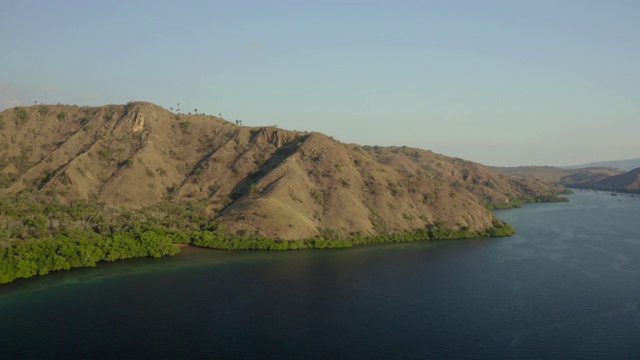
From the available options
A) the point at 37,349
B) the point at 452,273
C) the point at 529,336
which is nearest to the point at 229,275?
the point at 37,349

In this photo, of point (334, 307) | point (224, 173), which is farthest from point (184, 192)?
point (334, 307)

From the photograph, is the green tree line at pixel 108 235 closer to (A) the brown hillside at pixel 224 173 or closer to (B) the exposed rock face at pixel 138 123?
(A) the brown hillside at pixel 224 173

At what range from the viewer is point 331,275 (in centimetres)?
8681

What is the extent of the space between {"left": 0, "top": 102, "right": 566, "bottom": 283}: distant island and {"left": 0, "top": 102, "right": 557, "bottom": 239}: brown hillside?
0.40 m

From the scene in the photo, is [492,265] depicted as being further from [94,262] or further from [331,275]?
[94,262]

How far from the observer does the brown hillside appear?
122438mm

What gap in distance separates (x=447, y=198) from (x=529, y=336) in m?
80.4

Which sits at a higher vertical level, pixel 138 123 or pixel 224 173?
pixel 138 123

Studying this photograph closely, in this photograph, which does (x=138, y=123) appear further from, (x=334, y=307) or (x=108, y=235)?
(x=334, y=307)

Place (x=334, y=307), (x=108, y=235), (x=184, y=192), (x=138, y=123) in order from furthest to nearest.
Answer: (x=138, y=123), (x=184, y=192), (x=108, y=235), (x=334, y=307)

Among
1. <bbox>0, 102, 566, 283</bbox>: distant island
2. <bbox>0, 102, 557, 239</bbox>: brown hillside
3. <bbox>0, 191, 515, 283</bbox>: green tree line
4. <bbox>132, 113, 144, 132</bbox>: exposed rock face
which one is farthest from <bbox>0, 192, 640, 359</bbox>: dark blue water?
<bbox>132, 113, 144, 132</bbox>: exposed rock face

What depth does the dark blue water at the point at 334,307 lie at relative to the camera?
56.1 meters

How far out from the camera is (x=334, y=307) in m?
70.3

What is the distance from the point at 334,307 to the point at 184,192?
78.3 meters
